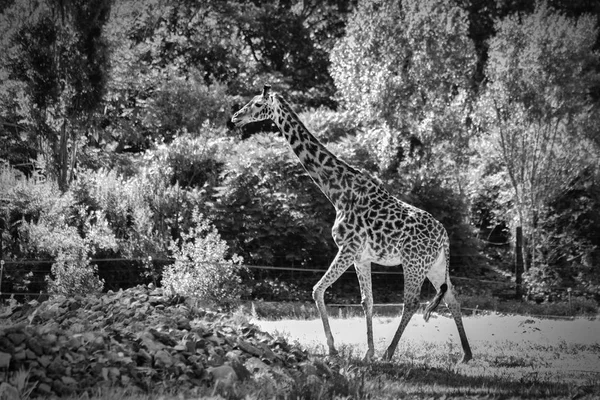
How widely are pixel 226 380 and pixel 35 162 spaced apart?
17.7 metres

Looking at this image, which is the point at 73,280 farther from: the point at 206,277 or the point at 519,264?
the point at 519,264

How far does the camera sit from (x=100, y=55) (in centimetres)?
2370

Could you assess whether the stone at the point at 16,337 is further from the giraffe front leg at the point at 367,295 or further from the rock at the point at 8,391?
the giraffe front leg at the point at 367,295

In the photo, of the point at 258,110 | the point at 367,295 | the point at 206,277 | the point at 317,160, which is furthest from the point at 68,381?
the point at 206,277

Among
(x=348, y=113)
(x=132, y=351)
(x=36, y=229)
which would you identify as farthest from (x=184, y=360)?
(x=348, y=113)

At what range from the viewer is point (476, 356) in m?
11.5

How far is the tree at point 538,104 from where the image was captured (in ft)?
71.6

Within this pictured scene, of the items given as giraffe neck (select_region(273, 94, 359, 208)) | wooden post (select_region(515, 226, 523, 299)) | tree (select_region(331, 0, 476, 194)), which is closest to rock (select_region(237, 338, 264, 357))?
giraffe neck (select_region(273, 94, 359, 208))

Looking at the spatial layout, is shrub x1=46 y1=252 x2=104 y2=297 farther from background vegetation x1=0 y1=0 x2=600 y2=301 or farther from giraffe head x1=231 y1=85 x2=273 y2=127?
giraffe head x1=231 y1=85 x2=273 y2=127

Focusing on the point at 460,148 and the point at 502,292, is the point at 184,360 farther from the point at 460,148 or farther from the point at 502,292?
the point at 460,148

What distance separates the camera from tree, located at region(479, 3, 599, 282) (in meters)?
21.8

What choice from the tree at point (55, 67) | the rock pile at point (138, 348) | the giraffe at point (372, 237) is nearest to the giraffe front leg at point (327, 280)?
the giraffe at point (372, 237)

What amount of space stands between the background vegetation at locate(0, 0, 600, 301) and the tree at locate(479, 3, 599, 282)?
0.05m

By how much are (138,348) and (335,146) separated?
43.7 ft
